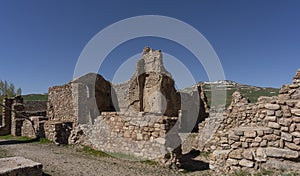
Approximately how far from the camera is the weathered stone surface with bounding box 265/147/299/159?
4910 millimetres

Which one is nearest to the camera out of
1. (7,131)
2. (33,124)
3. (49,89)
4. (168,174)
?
(168,174)

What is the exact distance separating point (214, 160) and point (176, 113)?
1521 cm

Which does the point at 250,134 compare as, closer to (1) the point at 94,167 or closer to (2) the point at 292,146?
(2) the point at 292,146

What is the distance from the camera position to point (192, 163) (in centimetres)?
991

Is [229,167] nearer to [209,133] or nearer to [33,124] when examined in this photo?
[209,133]

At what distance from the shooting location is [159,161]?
27.8 feet

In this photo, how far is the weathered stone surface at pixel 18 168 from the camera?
210 inches

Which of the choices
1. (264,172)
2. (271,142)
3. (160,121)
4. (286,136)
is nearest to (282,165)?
(264,172)

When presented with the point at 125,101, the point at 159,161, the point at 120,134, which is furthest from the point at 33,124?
the point at 159,161

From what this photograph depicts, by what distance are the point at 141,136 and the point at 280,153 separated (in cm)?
531

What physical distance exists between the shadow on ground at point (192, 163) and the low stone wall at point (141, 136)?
0.67m

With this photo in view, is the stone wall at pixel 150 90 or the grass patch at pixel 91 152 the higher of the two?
the stone wall at pixel 150 90

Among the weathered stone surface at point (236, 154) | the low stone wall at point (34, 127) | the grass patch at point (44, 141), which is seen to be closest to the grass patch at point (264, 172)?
the weathered stone surface at point (236, 154)

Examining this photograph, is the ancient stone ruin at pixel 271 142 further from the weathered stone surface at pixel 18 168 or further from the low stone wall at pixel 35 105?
the low stone wall at pixel 35 105
